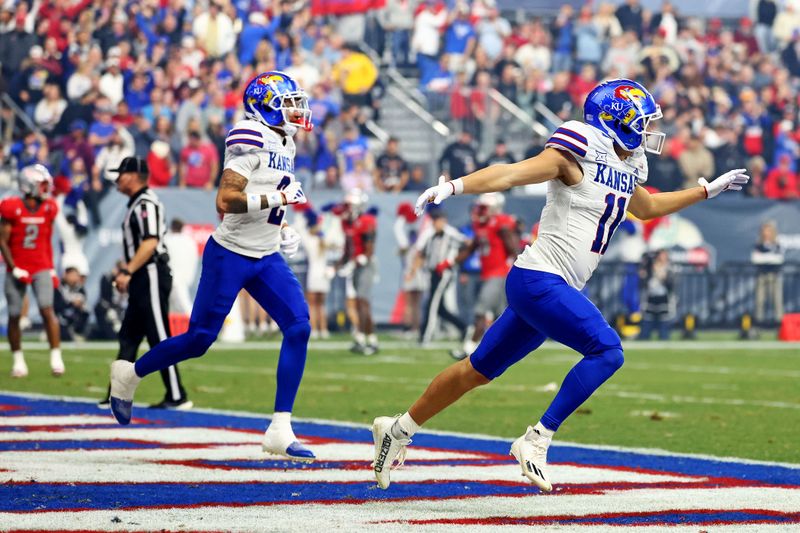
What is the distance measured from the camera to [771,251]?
75.6ft

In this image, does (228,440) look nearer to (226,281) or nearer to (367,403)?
(226,281)

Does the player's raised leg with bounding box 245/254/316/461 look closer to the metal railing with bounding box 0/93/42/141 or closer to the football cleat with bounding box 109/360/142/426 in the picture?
the football cleat with bounding box 109/360/142/426

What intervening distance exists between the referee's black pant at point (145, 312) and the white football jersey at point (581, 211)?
14.0 ft

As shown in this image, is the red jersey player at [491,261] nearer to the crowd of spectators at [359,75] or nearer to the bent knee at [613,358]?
the crowd of spectators at [359,75]

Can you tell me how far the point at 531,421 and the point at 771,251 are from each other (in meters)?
13.4

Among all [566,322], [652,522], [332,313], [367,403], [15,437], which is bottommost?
[332,313]

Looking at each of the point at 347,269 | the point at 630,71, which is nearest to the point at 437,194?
the point at 347,269

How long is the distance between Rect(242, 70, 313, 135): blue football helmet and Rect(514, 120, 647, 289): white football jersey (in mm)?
1868

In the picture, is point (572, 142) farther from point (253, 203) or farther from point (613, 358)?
point (253, 203)

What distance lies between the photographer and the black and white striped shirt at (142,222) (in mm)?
10320

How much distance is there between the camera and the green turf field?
9828 mm

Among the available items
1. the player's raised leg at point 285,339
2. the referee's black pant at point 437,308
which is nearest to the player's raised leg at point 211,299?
the player's raised leg at point 285,339

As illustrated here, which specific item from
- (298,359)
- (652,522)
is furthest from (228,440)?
(652,522)

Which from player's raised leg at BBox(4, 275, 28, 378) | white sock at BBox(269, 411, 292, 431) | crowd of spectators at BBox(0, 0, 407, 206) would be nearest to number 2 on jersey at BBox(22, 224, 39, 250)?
player's raised leg at BBox(4, 275, 28, 378)
